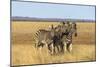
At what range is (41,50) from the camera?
293 centimetres

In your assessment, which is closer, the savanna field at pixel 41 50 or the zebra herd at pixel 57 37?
the savanna field at pixel 41 50

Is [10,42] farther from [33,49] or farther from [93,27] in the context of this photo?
[93,27]

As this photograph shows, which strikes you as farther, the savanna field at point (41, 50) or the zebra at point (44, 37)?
the zebra at point (44, 37)

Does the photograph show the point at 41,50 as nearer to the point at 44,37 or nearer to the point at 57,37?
the point at 44,37

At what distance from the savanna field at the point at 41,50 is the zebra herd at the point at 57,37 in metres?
0.05

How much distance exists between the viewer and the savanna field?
2803mm

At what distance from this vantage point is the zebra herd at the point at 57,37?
294 cm

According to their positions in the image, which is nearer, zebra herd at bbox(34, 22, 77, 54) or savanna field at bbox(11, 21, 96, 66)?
Answer: savanna field at bbox(11, 21, 96, 66)

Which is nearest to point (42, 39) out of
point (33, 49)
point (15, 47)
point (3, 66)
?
point (33, 49)

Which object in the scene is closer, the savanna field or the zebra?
the savanna field

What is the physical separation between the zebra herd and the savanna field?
5 centimetres

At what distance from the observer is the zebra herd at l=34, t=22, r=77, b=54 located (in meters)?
2.94

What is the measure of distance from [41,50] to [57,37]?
0.28 meters

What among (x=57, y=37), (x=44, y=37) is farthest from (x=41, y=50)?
(x=57, y=37)
